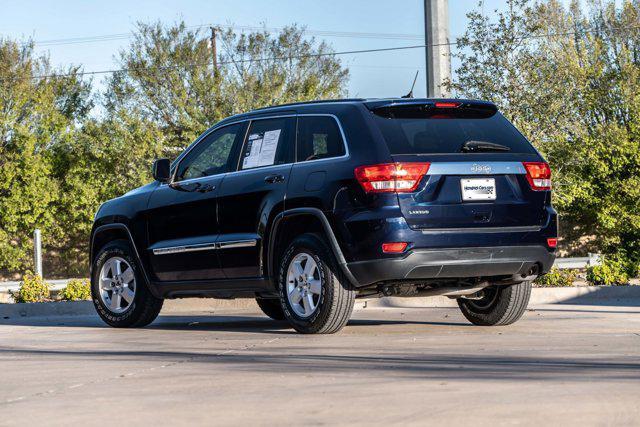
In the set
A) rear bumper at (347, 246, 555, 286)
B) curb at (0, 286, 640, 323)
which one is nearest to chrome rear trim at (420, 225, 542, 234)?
rear bumper at (347, 246, 555, 286)

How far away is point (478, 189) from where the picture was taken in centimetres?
915

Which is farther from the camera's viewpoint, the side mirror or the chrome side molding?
the side mirror

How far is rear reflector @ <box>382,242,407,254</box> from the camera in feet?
29.1

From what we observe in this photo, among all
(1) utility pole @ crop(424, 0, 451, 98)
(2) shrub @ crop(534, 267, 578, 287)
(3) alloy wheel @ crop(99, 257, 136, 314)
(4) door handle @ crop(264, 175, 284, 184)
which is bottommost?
(2) shrub @ crop(534, 267, 578, 287)

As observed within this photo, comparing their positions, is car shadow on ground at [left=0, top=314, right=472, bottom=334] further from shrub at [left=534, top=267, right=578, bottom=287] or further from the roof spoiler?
shrub at [left=534, top=267, right=578, bottom=287]

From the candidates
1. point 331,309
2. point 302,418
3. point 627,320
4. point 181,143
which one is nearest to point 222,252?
point 331,309

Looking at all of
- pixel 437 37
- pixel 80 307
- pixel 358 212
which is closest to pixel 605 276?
pixel 437 37

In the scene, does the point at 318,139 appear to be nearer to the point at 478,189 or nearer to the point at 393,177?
the point at 393,177

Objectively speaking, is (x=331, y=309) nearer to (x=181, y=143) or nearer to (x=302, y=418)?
(x=302, y=418)

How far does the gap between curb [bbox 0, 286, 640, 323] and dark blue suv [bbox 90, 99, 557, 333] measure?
3431mm

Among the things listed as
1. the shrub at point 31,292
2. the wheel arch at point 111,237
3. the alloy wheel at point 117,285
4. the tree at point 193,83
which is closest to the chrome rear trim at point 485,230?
the wheel arch at point 111,237

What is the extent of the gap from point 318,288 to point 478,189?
1.52 metres

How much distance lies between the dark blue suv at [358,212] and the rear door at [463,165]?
0.01 metres

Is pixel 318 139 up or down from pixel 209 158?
up
